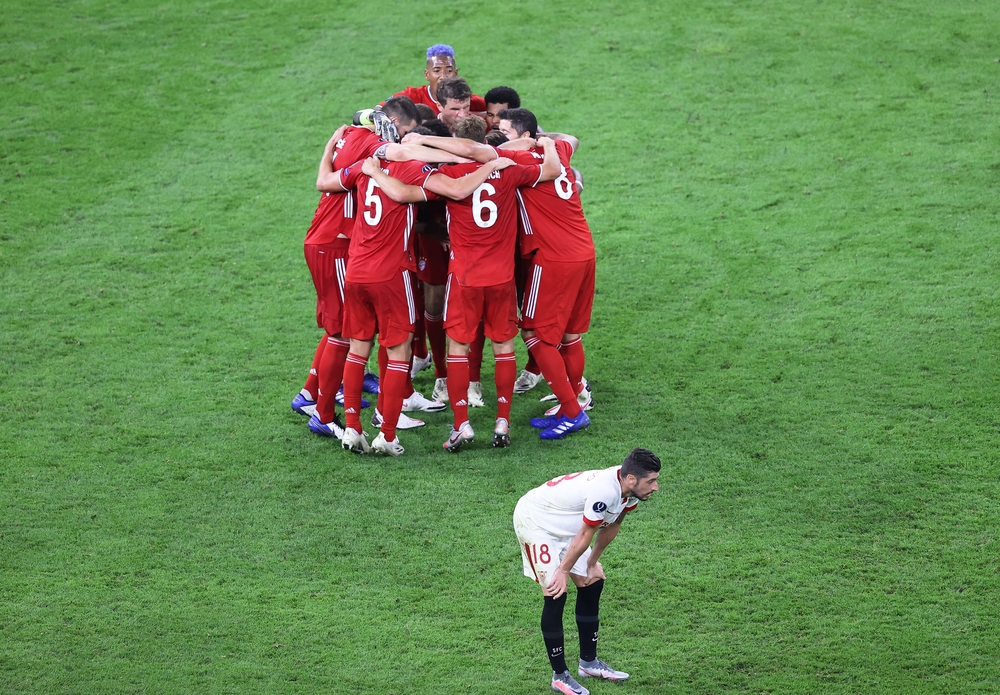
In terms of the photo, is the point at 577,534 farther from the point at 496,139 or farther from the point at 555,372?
the point at 496,139

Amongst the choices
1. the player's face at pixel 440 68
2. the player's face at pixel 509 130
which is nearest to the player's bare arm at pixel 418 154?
the player's face at pixel 509 130

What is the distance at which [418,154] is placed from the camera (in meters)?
5.87

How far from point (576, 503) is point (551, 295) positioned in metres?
2.33

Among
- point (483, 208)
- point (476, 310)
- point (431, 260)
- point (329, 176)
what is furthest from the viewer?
point (431, 260)

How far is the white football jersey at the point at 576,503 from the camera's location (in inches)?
158

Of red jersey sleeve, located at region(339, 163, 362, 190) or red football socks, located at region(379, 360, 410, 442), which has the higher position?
red jersey sleeve, located at region(339, 163, 362, 190)

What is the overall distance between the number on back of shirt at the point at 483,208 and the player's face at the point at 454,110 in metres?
0.93

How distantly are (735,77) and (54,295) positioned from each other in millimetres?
6978

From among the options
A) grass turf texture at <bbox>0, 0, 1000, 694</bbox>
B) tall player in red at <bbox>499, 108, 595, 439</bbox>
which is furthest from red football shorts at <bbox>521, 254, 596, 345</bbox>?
grass turf texture at <bbox>0, 0, 1000, 694</bbox>

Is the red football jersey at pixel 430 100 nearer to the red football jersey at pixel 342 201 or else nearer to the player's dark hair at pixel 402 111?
the player's dark hair at pixel 402 111

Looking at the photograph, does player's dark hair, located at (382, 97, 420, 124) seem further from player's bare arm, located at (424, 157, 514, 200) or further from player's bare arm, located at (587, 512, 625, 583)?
player's bare arm, located at (587, 512, 625, 583)

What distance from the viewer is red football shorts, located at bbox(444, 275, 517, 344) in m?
6.04

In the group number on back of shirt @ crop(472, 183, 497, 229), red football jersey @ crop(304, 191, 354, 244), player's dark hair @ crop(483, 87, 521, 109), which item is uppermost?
player's dark hair @ crop(483, 87, 521, 109)

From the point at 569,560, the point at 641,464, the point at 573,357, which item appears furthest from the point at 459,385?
the point at 641,464
